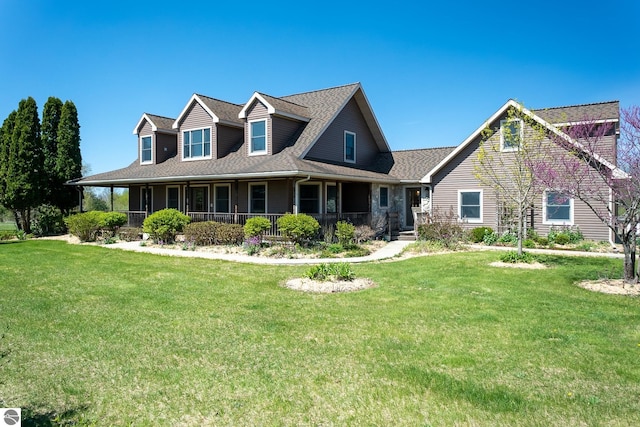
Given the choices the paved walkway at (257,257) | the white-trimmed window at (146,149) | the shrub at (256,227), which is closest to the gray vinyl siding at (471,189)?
the paved walkway at (257,257)

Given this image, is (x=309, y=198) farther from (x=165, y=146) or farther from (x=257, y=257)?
(x=165, y=146)

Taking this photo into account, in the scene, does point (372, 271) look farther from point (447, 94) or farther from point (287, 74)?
point (287, 74)

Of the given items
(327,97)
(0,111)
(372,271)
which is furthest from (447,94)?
(0,111)

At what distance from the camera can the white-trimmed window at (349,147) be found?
22719 millimetres

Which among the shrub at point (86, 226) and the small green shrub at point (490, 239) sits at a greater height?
the shrub at point (86, 226)

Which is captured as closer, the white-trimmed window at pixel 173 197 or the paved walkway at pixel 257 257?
the paved walkway at pixel 257 257

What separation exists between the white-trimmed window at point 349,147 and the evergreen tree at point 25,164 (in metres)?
17.8

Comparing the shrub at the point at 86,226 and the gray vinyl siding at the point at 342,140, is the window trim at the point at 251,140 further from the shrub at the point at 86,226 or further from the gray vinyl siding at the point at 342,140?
the shrub at the point at 86,226

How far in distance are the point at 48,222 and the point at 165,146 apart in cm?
Answer: 815

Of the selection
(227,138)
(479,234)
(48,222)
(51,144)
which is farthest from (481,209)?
(51,144)

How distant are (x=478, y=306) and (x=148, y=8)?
44.2ft

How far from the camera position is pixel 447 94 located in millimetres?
22906

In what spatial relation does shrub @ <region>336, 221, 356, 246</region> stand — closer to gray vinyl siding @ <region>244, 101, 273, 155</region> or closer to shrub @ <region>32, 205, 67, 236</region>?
gray vinyl siding @ <region>244, 101, 273, 155</region>

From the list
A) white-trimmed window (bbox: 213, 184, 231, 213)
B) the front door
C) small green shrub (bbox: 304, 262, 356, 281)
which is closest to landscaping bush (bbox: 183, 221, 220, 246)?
white-trimmed window (bbox: 213, 184, 231, 213)
